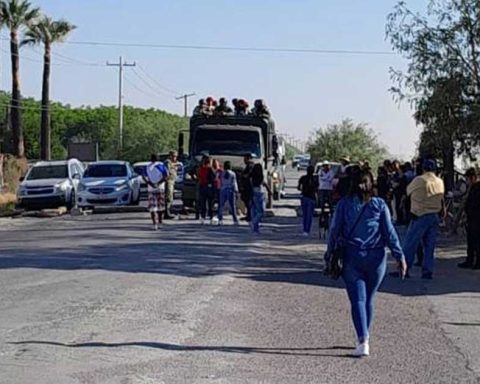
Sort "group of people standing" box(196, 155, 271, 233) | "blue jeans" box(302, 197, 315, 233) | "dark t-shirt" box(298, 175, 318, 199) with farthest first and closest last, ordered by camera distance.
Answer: "group of people standing" box(196, 155, 271, 233) → "dark t-shirt" box(298, 175, 318, 199) → "blue jeans" box(302, 197, 315, 233)

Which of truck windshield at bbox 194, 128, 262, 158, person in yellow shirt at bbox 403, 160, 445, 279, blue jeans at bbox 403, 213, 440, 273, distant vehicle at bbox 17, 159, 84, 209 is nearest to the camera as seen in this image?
person in yellow shirt at bbox 403, 160, 445, 279

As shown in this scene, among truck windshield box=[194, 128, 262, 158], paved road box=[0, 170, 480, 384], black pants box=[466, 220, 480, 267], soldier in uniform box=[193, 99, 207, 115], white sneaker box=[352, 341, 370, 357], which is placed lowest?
paved road box=[0, 170, 480, 384]

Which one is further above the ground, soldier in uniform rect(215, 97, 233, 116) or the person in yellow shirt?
soldier in uniform rect(215, 97, 233, 116)

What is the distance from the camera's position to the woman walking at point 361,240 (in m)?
9.86

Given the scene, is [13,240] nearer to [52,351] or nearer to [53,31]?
[52,351]

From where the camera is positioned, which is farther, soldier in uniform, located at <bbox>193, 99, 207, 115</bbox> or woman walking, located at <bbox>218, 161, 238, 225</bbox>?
soldier in uniform, located at <bbox>193, 99, 207, 115</bbox>

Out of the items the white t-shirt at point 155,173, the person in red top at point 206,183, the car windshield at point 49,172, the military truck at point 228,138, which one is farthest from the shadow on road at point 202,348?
the car windshield at point 49,172

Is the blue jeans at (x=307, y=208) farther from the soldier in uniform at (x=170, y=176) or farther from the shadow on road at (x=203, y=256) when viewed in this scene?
the soldier in uniform at (x=170, y=176)

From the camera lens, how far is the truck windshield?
3145 centimetres

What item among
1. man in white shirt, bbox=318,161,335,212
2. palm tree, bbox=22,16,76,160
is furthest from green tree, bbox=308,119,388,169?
man in white shirt, bbox=318,161,335,212

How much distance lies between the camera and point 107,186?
33750 mm

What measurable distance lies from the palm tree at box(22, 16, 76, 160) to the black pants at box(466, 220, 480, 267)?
46.9 m

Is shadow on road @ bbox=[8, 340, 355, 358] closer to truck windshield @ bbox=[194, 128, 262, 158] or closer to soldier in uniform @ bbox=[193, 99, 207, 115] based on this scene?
truck windshield @ bbox=[194, 128, 262, 158]

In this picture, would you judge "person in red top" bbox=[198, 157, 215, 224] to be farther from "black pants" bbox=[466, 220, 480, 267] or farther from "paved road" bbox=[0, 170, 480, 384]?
"black pants" bbox=[466, 220, 480, 267]
